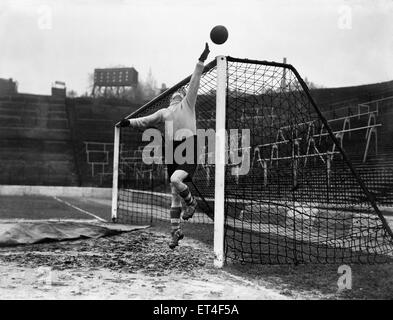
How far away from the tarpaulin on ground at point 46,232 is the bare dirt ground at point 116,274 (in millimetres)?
219

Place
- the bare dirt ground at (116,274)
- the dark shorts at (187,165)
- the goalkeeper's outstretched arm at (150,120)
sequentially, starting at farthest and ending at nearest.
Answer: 1. the goalkeeper's outstretched arm at (150,120)
2. the dark shorts at (187,165)
3. the bare dirt ground at (116,274)

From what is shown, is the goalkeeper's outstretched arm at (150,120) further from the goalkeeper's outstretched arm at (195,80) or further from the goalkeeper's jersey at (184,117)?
the goalkeeper's outstretched arm at (195,80)

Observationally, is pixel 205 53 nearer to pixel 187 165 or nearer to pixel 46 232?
pixel 187 165

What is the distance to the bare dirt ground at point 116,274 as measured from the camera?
3293mm

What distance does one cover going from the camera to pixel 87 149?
28.4 m

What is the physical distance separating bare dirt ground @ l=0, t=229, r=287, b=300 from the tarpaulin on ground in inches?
8.6

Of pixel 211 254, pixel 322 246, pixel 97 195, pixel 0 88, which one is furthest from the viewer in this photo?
pixel 0 88

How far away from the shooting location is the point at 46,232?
241 inches

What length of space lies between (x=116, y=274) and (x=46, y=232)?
2555 millimetres

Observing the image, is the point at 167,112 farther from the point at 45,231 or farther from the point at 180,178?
the point at 45,231

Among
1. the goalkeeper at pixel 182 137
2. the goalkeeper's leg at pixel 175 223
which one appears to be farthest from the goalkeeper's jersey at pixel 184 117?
the goalkeeper's leg at pixel 175 223
